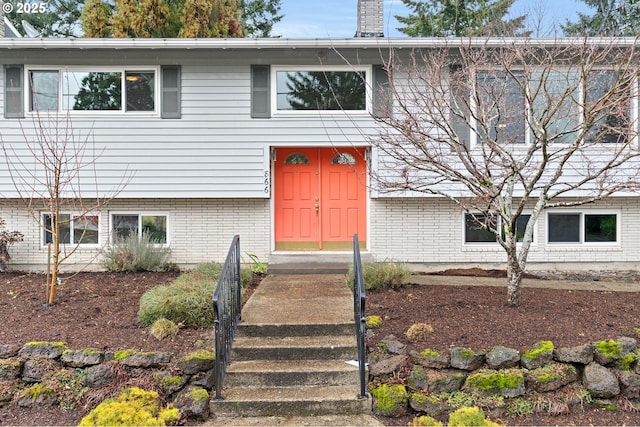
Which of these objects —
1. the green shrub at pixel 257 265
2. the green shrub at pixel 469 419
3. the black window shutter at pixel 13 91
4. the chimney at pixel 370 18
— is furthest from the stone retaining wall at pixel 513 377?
the black window shutter at pixel 13 91

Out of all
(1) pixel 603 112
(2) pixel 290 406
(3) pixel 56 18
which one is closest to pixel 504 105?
(1) pixel 603 112

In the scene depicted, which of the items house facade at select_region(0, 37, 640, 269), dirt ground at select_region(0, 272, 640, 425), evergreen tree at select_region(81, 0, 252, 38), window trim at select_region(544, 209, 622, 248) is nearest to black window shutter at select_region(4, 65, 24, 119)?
house facade at select_region(0, 37, 640, 269)

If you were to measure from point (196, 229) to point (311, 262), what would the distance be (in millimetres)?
2508

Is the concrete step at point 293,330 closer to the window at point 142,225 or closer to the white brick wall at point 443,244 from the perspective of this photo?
the white brick wall at point 443,244

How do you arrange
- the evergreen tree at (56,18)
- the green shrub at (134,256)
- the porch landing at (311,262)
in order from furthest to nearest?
the evergreen tree at (56,18) → the green shrub at (134,256) → the porch landing at (311,262)

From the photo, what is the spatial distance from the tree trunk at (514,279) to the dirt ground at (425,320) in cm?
12

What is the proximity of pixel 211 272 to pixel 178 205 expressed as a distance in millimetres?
2344

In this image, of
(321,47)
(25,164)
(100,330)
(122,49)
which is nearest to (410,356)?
(100,330)

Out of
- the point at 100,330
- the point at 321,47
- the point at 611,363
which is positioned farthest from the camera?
the point at 321,47

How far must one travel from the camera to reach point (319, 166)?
9406 millimetres

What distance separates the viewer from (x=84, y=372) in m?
4.63

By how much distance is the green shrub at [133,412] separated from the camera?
3.80m

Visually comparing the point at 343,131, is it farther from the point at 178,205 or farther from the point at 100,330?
the point at 100,330

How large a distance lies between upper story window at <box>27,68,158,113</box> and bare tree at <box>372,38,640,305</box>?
4.66m
